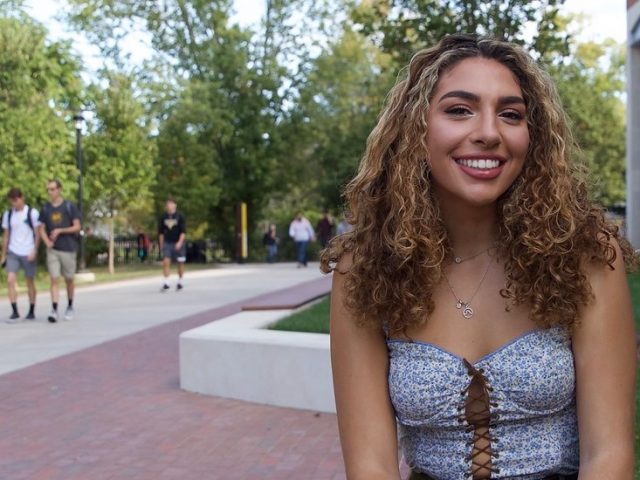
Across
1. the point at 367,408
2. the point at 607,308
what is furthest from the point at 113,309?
the point at 607,308

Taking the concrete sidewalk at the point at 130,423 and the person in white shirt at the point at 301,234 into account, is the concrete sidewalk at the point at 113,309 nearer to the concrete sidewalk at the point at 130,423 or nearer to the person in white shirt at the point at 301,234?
the concrete sidewalk at the point at 130,423

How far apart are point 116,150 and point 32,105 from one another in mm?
4074

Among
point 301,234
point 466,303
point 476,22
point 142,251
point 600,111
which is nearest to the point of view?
point 466,303

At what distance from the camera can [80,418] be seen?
6.54m

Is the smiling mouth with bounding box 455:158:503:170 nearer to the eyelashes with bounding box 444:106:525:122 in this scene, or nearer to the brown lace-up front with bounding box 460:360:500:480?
the eyelashes with bounding box 444:106:525:122

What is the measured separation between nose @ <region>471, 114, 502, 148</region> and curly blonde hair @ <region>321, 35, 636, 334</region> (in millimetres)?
112

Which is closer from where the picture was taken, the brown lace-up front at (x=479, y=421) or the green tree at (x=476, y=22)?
the brown lace-up front at (x=479, y=421)

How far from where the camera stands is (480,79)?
1836 mm

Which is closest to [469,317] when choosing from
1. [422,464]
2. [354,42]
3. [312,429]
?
[422,464]

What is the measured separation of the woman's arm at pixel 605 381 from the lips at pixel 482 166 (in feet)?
0.90

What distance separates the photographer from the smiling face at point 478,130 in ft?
5.94

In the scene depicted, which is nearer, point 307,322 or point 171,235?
point 307,322

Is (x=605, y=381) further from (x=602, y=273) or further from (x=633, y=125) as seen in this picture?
(x=633, y=125)

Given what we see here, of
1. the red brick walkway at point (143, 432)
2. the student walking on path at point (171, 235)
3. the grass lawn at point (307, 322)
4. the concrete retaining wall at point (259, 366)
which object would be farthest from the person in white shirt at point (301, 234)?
the concrete retaining wall at point (259, 366)
